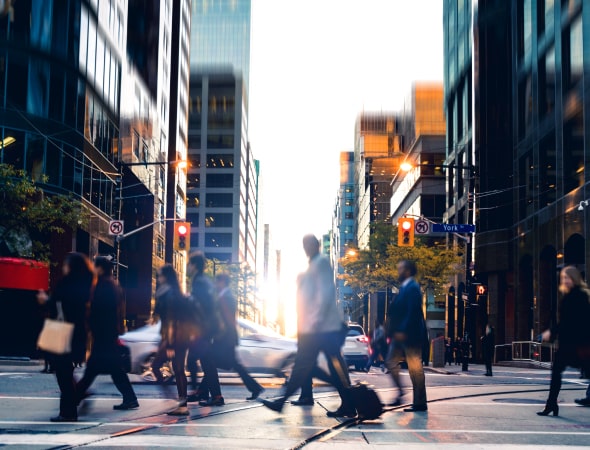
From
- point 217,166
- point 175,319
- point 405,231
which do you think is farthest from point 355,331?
point 217,166

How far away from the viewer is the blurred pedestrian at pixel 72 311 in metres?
9.04

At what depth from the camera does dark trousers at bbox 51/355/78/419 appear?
29.4 feet

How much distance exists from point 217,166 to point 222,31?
71.6m

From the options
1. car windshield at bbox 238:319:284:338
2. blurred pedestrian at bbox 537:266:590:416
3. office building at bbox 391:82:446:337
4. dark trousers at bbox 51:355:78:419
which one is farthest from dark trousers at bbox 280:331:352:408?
office building at bbox 391:82:446:337

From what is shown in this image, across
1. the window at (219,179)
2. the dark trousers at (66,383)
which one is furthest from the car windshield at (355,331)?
the window at (219,179)

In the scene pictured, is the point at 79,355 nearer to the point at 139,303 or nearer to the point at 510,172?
the point at 510,172

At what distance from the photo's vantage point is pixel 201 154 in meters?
130

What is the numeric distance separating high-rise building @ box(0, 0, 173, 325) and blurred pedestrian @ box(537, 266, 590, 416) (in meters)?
21.7

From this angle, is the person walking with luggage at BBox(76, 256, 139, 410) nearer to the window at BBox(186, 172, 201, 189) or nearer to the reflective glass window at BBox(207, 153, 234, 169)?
the window at BBox(186, 172, 201, 189)

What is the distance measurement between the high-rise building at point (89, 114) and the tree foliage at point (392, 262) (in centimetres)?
1420

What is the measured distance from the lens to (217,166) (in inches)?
5103

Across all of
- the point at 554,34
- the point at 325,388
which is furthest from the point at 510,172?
the point at 325,388

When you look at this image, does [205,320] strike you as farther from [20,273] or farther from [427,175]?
[427,175]

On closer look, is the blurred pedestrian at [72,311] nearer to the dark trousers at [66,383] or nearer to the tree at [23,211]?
the dark trousers at [66,383]
